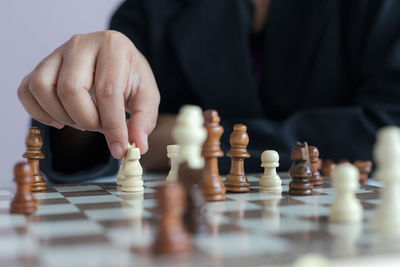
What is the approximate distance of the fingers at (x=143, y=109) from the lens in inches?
51.5

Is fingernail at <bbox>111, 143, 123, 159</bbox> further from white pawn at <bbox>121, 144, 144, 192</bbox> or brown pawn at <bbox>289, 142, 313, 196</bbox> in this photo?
brown pawn at <bbox>289, 142, 313, 196</bbox>

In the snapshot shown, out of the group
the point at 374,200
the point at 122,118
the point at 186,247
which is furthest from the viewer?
the point at 122,118

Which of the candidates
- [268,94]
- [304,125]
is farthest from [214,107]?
[304,125]

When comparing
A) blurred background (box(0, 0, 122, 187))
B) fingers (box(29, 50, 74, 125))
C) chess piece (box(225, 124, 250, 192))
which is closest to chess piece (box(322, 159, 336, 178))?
chess piece (box(225, 124, 250, 192))

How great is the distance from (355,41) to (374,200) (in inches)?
50.0

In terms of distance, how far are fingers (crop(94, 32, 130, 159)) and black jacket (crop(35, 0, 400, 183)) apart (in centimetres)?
74

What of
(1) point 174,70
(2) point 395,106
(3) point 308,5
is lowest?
(2) point 395,106

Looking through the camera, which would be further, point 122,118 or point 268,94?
A: point 268,94

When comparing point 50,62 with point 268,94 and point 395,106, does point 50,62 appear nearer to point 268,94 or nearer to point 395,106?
point 268,94

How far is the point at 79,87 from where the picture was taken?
1.24m

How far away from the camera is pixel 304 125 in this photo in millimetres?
1952

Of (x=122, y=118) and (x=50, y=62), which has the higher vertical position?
(x=50, y=62)

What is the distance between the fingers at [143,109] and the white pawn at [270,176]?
1.03 ft

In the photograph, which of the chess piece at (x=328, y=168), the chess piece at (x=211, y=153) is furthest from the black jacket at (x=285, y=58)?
the chess piece at (x=211, y=153)
